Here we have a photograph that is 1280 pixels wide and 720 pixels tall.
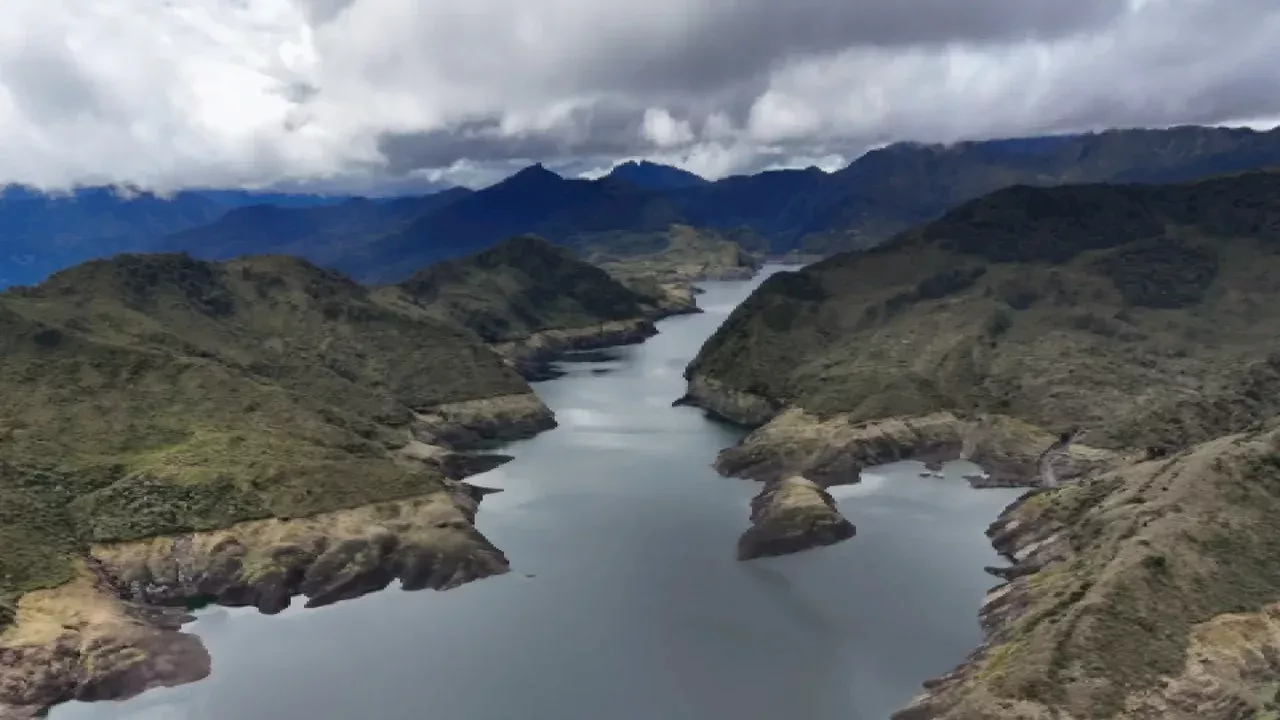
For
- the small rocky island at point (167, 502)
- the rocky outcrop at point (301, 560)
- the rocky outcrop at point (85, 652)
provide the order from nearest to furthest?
the rocky outcrop at point (85, 652) → the small rocky island at point (167, 502) → the rocky outcrop at point (301, 560)

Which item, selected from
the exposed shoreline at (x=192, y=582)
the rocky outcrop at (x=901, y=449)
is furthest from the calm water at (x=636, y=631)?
the rocky outcrop at (x=901, y=449)

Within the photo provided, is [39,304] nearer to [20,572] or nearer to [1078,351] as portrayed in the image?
[20,572]

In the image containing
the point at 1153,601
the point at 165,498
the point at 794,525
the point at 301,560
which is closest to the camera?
the point at 1153,601

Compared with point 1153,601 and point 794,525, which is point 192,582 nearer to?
point 794,525

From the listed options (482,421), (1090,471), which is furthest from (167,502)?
(1090,471)

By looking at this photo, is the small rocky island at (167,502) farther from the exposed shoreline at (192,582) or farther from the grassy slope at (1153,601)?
the grassy slope at (1153,601)

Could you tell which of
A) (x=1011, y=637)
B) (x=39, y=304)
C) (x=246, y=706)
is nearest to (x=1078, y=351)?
(x=1011, y=637)

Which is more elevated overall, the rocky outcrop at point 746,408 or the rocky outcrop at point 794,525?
the rocky outcrop at point 746,408
